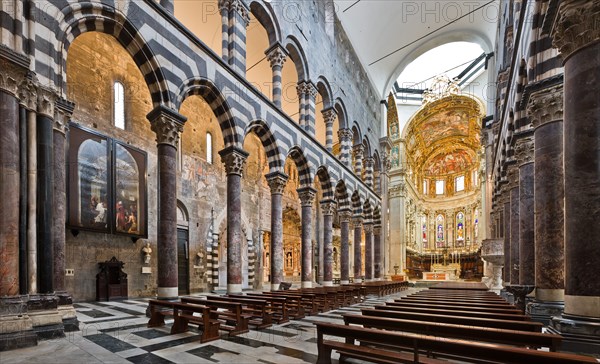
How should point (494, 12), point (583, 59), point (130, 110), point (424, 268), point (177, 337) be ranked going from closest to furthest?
point (583, 59) → point (177, 337) → point (130, 110) → point (494, 12) → point (424, 268)

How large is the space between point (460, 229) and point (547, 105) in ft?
131

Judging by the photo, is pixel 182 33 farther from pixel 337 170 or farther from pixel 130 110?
pixel 337 170

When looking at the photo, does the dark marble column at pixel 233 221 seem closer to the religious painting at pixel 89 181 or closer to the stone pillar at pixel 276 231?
A: the stone pillar at pixel 276 231

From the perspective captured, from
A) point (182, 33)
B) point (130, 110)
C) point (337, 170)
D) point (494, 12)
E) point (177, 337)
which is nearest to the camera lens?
point (177, 337)

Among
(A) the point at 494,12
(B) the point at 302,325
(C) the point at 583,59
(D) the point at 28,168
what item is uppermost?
(A) the point at 494,12

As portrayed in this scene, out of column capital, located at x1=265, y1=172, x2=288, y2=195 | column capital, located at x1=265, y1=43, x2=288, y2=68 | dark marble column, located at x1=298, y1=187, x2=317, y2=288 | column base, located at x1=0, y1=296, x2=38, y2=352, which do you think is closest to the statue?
column capital, located at x1=265, y1=172, x2=288, y2=195

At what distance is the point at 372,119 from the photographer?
29078 millimetres

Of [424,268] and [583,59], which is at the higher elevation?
[583,59]

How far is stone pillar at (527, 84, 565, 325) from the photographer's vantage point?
23.3ft

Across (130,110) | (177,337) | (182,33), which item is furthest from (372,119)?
(177,337)

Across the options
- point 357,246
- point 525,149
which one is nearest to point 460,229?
point 357,246

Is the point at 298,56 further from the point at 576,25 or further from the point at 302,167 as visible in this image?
the point at 576,25

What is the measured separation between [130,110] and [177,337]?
1241 cm

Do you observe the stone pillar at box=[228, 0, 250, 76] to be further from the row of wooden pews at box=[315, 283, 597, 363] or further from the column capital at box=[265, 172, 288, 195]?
the row of wooden pews at box=[315, 283, 597, 363]
